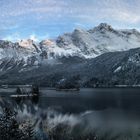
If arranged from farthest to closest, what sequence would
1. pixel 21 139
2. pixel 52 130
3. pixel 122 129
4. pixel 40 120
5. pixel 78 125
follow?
pixel 40 120 < pixel 78 125 < pixel 122 129 < pixel 52 130 < pixel 21 139

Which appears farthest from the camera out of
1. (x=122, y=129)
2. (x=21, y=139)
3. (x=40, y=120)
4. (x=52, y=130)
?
(x=40, y=120)

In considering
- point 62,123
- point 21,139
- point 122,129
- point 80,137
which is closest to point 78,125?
point 62,123

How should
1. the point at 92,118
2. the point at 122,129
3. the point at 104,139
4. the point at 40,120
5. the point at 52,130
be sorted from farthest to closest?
the point at 92,118 → the point at 40,120 → the point at 122,129 → the point at 52,130 → the point at 104,139

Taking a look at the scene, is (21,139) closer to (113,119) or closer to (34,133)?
(34,133)

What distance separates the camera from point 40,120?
154375 mm

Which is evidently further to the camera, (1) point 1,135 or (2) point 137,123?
(2) point 137,123

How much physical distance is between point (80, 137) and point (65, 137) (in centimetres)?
456

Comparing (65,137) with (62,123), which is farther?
(62,123)

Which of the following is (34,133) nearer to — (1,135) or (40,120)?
(1,135)

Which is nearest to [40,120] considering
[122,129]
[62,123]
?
[62,123]

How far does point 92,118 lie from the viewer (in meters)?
166

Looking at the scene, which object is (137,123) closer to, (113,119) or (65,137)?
(113,119)

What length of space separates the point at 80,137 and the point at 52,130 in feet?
43.8

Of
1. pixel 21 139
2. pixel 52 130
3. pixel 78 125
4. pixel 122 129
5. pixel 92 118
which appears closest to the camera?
pixel 21 139
